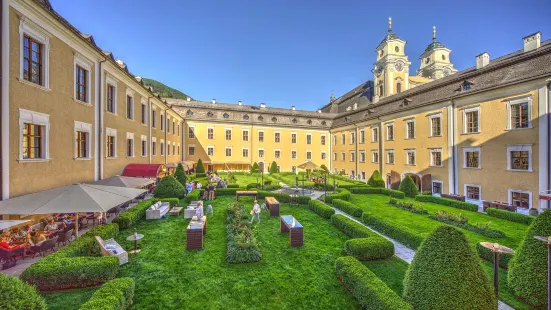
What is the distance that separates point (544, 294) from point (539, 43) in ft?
67.6

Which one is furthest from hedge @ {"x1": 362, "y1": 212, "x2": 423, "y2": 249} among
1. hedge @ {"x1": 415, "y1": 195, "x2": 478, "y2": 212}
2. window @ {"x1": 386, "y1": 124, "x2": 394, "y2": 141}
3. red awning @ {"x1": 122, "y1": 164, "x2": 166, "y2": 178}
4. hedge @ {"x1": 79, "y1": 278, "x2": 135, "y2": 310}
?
window @ {"x1": 386, "y1": 124, "x2": 394, "y2": 141}

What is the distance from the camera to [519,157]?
16.5 metres

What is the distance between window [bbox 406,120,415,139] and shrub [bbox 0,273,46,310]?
28766 mm

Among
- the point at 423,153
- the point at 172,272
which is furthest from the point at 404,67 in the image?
the point at 172,272

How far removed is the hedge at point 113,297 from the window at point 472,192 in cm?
2376

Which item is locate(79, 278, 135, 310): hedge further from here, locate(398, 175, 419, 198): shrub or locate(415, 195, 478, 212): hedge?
locate(398, 175, 419, 198): shrub

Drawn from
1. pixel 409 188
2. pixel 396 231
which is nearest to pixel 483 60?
pixel 409 188

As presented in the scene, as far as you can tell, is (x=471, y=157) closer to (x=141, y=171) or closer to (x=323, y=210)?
(x=323, y=210)

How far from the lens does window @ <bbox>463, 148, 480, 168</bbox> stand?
62.8ft

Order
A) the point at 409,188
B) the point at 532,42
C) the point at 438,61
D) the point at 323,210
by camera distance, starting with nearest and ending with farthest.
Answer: the point at 323,210 → the point at 532,42 → the point at 409,188 → the point at 438,61

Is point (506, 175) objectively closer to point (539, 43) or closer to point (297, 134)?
point (539, 43)

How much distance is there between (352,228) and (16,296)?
391 inches

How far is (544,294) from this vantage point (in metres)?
5.48

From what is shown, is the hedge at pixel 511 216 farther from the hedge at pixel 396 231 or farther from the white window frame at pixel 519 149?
the hedge at pixel 396 231
